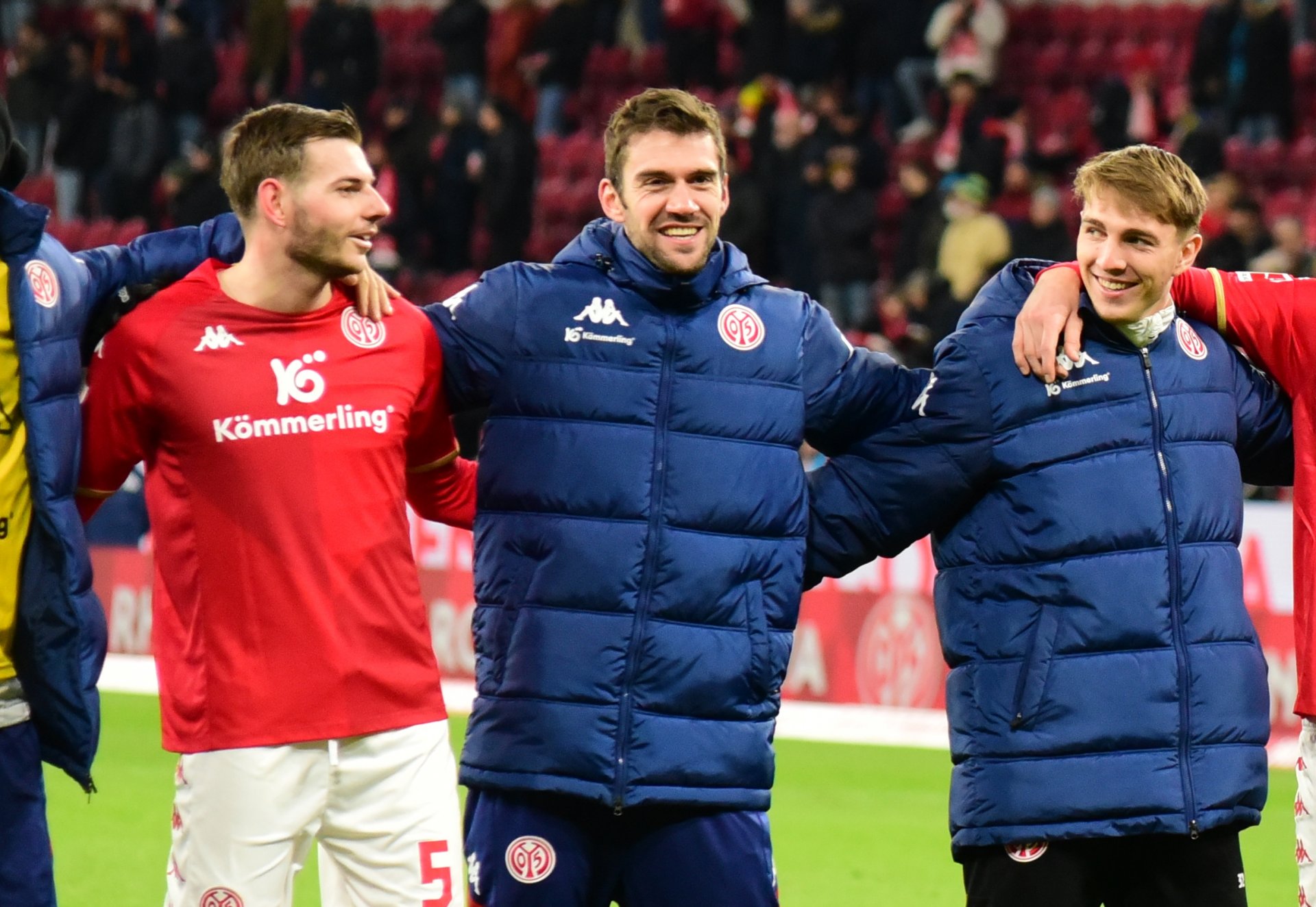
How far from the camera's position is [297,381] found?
4.26m

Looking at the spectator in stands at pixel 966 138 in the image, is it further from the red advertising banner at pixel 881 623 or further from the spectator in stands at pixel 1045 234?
the red advertising banner at pixel 881 623

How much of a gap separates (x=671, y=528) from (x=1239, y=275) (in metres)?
1.63

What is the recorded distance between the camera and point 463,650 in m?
11.3

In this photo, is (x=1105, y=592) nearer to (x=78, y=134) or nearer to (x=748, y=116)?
(x=748, y=116)

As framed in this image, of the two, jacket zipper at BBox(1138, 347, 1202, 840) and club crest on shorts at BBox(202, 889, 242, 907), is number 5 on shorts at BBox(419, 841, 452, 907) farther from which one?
jacket zipper at BBox(1138, 347, 1202, 840)

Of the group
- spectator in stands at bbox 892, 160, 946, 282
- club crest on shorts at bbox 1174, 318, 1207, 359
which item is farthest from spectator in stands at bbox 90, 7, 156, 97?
club crest on shorts at bbox 1174, 318, 1207, 359

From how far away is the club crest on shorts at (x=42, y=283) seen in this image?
4.25 m

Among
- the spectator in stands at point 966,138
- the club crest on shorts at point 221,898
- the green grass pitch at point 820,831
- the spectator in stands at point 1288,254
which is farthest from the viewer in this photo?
the spectator in stands at point 966,138

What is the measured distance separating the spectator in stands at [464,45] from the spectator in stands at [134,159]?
2991mm

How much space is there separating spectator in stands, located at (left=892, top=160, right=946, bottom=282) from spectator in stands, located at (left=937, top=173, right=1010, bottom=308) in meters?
0.12

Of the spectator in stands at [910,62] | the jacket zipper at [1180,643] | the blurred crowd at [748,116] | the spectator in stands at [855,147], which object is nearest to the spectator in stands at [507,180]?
the blurred crowd at [748,116]

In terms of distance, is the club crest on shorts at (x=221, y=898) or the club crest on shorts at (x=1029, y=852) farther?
the club crest on shorts at (x=1029, y=852)

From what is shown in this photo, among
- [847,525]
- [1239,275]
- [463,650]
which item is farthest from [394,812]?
[463,650]

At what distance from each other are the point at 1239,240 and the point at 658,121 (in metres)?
9.74
